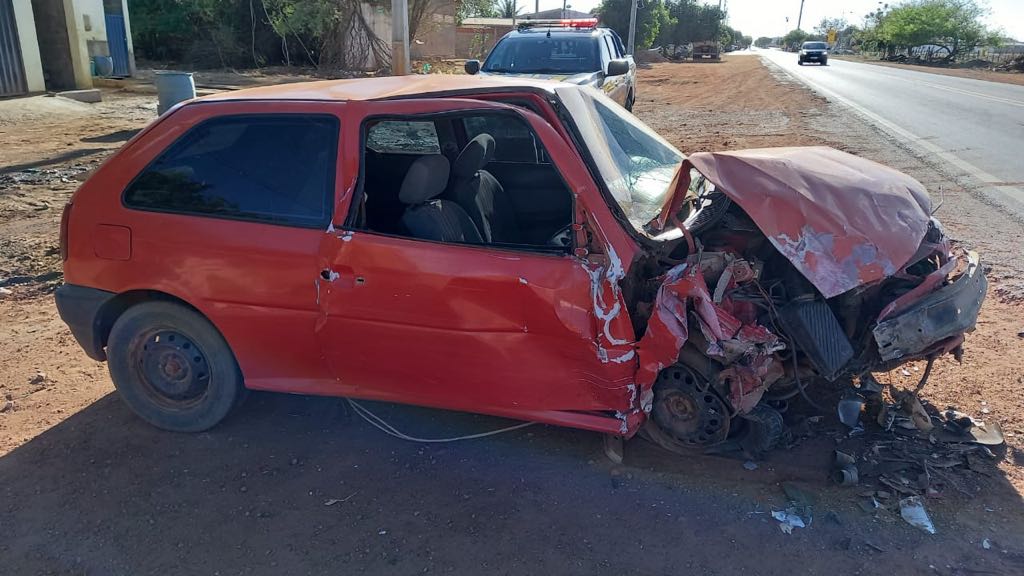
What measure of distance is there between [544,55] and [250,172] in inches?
351

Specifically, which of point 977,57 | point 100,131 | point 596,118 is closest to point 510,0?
point 977,57

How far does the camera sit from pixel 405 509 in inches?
127

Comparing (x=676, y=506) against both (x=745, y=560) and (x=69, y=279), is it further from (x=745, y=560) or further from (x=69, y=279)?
(x=69, y=279)

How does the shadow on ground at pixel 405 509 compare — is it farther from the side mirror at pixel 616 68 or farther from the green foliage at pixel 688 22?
the green foliage at pixel 688 22

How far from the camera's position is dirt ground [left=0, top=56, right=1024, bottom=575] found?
9.46 feet

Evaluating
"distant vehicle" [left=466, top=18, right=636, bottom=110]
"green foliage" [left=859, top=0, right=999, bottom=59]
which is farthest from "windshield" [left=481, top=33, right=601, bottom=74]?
"green foliage" [left=859, top=0, right=999, bottom=59]

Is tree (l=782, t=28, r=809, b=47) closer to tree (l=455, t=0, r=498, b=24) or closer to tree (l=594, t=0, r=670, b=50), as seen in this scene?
tree (l=594, t=0, r=670, b=50)

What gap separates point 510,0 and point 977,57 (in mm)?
37950

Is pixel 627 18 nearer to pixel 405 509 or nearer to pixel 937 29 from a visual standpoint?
pixel 937 29

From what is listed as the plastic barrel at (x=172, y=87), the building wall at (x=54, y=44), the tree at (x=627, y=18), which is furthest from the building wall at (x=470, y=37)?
the plastic barrel at (x=172, y=87)

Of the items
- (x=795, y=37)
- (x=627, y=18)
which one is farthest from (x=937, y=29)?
(x=795, y=37)

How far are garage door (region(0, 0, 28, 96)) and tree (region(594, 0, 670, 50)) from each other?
4102 cm

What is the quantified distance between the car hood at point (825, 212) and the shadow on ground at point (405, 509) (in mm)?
987

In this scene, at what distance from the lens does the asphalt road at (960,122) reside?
33.7ft
